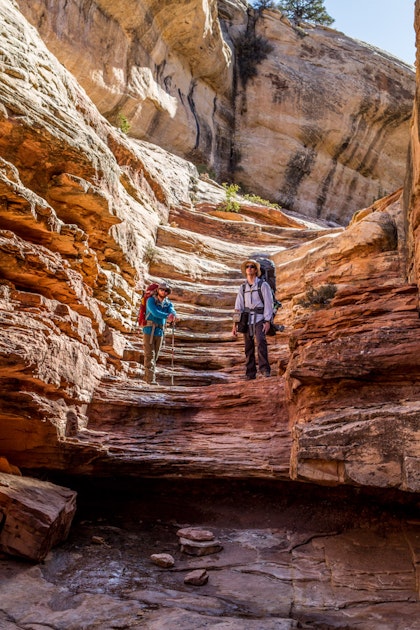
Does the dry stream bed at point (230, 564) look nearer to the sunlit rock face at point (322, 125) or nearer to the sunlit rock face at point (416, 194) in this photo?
the sunlit rock face at point (416, 194)

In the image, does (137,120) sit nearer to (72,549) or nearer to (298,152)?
(298,152)

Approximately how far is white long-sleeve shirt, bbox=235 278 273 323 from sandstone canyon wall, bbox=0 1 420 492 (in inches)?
39.8

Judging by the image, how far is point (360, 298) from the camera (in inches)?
301

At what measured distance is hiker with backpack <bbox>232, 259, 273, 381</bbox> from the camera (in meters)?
9.44

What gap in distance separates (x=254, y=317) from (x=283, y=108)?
3058cm

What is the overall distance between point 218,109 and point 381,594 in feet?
112

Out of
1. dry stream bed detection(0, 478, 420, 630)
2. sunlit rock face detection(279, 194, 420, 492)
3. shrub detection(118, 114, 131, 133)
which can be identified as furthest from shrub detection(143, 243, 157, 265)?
shrub detection(118, 114, 131, 133)

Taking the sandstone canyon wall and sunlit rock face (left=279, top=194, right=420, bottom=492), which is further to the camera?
the sandstone canyon wall

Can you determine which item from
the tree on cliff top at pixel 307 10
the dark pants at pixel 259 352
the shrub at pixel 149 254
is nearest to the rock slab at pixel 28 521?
the dark pants at pixel 259 352

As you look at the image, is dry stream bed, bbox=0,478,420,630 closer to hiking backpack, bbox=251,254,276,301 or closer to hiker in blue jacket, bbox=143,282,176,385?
hiker in blue jacket, bbox=143,282,176,385

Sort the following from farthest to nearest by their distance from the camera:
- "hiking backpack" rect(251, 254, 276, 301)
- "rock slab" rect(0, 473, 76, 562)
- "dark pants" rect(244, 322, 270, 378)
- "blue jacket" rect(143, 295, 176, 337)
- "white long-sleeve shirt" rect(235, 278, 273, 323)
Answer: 1. "hiking backpack" rect(251, 254, 276, 301)
2. "blue jacket" rect(143, 295, 176, 337)
3. "white long-sleeve shirt" rect(235, 278, 273, 323)
4. "dark pants" rect(244, 322, 270, 378)
5. "rock slab" rect(0, 473, 76, 562)

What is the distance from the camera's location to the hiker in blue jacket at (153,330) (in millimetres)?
10117

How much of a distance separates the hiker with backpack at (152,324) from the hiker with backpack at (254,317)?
63.9 inches

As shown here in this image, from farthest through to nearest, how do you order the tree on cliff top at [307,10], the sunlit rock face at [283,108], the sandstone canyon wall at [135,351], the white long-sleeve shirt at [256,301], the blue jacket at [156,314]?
1. the tree on cliff top at [307,10]
2. the sunlit rock face at [283,108]
3. the blue jacket at [156,314]
4. the white long-sleeve shirt at [256,301]
5. the sandstone canyon wall at [135,351]
